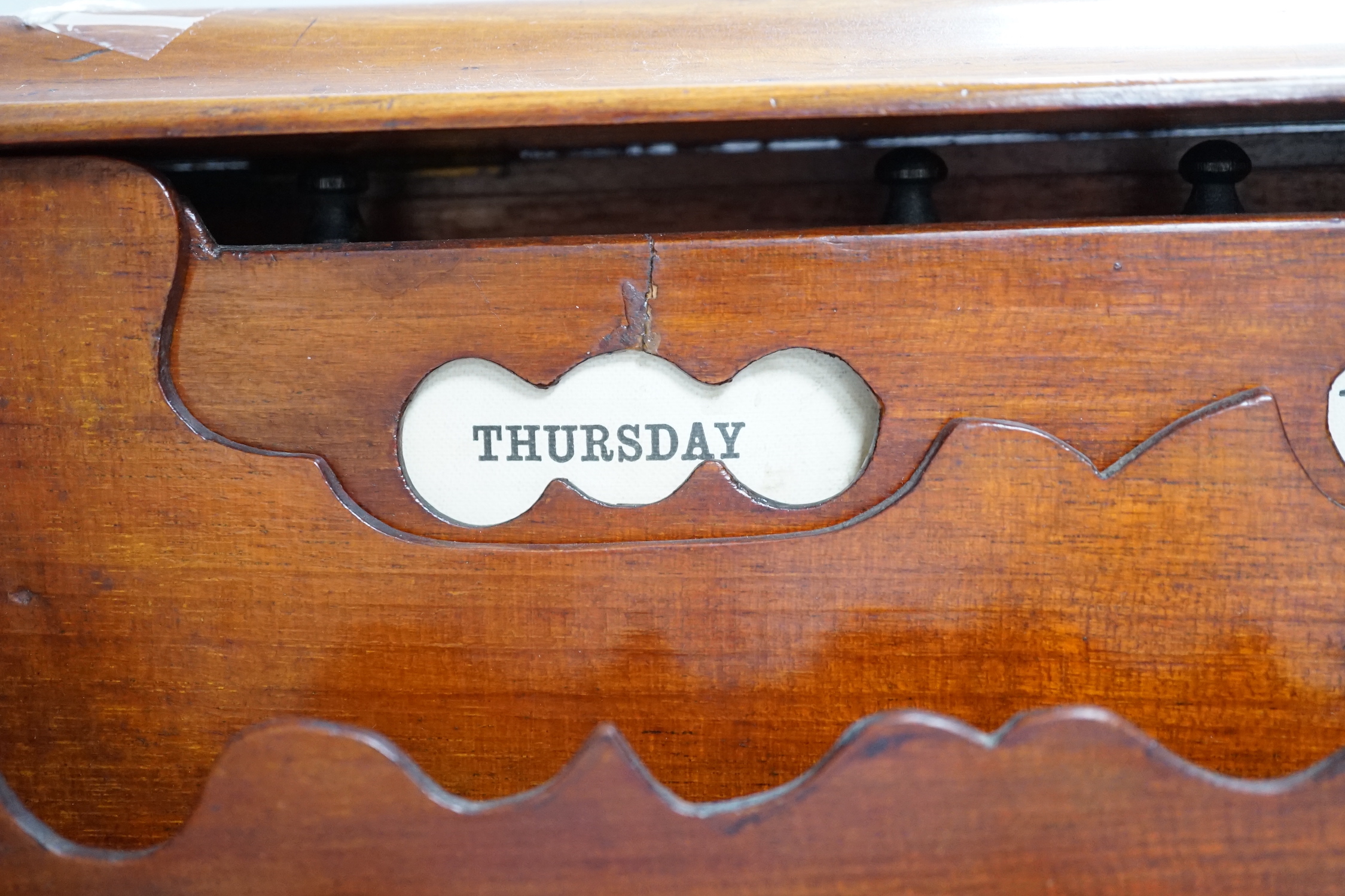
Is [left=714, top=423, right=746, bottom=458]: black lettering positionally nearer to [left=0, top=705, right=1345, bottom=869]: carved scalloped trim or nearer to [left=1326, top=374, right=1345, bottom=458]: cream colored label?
[left=0, top=705, right=1345, bottom=869]: carved scalloped trim

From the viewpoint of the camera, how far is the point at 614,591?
543 mm

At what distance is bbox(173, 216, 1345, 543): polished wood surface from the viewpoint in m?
0.52

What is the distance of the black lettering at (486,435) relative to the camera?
1.89ft

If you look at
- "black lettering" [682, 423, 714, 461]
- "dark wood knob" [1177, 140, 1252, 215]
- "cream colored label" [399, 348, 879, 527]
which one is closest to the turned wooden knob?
"cream colored label" [399, 348, 879, 527]

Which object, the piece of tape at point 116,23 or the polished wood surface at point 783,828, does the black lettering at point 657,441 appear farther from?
the piece of tape at point 116,23

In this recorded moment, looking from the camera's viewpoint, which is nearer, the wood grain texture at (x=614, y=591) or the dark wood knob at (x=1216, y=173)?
the wood grain texture at (x=614, y=591)

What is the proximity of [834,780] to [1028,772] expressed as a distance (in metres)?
0.09

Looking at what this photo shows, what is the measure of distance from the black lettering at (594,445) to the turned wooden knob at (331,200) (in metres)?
0.23

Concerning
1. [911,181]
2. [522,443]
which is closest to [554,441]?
[522,443]

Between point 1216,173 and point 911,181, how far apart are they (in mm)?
197

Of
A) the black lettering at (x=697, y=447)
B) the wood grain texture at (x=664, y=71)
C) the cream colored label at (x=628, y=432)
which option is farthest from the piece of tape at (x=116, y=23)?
the black lettering at (x=697, y=447)

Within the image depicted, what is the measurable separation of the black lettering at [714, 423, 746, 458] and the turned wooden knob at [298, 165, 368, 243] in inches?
11.5

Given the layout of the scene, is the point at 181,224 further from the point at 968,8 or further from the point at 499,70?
the point at 968,8

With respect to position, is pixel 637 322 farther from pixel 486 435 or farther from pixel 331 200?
pixel 331 200
